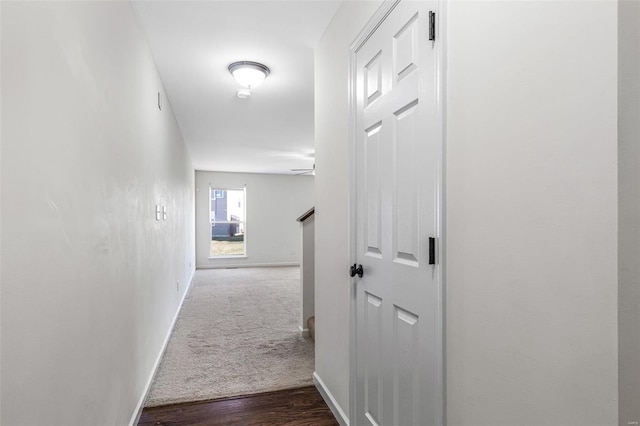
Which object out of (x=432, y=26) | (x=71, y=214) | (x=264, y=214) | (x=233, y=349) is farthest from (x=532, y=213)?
(x=264, y=214)

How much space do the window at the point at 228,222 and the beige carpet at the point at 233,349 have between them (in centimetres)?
353

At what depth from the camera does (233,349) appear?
328 centimetres

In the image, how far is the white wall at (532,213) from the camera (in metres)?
0.74

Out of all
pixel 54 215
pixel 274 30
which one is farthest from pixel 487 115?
pixel 274 30

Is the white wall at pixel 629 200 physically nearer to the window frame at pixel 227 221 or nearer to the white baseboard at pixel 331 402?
the white baseboard at pixel 331 402

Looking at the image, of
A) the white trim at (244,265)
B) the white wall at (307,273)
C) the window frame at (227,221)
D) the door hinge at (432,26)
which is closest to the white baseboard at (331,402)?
the white wall at (307,273)

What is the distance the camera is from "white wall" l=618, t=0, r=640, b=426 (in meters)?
0.70

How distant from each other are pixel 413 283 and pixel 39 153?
4.14 ft

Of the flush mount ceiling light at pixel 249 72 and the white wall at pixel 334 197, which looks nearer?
the white wall at pixel 334 197

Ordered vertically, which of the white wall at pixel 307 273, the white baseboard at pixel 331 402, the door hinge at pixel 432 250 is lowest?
the white baseboard at pixel 331 402

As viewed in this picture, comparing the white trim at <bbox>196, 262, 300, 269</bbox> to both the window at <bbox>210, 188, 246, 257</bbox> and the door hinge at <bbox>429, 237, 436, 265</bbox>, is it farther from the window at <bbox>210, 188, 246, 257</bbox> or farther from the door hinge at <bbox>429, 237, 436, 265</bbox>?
the door hinge at <bbox>429, 237, 436, 265</bbox>

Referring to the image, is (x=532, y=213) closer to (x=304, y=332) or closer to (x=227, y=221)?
(x=304, y=332)

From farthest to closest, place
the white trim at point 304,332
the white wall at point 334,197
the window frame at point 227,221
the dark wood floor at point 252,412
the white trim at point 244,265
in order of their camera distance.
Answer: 1. the window frame at point 227,221
2. the white trim at point 244,265
3. the white trim at point 304,332
4. the dark wood floor at point 252,412
5. the white wall at point 334,197

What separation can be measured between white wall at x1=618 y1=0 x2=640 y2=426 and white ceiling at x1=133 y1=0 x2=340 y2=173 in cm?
169
